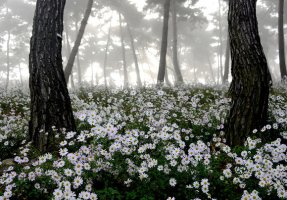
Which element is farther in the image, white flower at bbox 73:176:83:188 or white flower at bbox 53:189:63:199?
white flower at bbox 73:176:83:188

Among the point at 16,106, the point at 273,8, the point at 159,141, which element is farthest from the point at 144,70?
the point at 159,141

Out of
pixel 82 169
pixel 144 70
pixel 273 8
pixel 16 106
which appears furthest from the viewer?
pixel 144 70

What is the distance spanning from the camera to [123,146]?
4.08 m

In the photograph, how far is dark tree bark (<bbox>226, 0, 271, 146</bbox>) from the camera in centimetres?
509

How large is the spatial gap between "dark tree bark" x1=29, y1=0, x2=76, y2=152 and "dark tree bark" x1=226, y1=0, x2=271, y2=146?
281 centimetres

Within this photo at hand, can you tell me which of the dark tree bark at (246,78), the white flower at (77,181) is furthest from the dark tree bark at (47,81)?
the dark tree bark at (246,78)

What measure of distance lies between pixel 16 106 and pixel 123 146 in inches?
180

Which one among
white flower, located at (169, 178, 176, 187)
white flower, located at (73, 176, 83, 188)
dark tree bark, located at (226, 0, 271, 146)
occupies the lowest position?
white flower, located at (169, 178, 176, 187)

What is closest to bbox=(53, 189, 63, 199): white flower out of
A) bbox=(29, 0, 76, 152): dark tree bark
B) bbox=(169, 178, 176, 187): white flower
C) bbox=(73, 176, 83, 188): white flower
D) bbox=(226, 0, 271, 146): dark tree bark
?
bbox=(73, 176, 83, 188): white flower

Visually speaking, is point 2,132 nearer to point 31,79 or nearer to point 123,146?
point 31,79

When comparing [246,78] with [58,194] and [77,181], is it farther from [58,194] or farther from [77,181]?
[58,194]

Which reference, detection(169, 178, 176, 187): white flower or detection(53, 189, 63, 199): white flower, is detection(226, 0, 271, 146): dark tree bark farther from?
detection(53, 189, 63, 199): white flower

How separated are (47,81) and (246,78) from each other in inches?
134

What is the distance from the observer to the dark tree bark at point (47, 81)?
5359 millimetres
